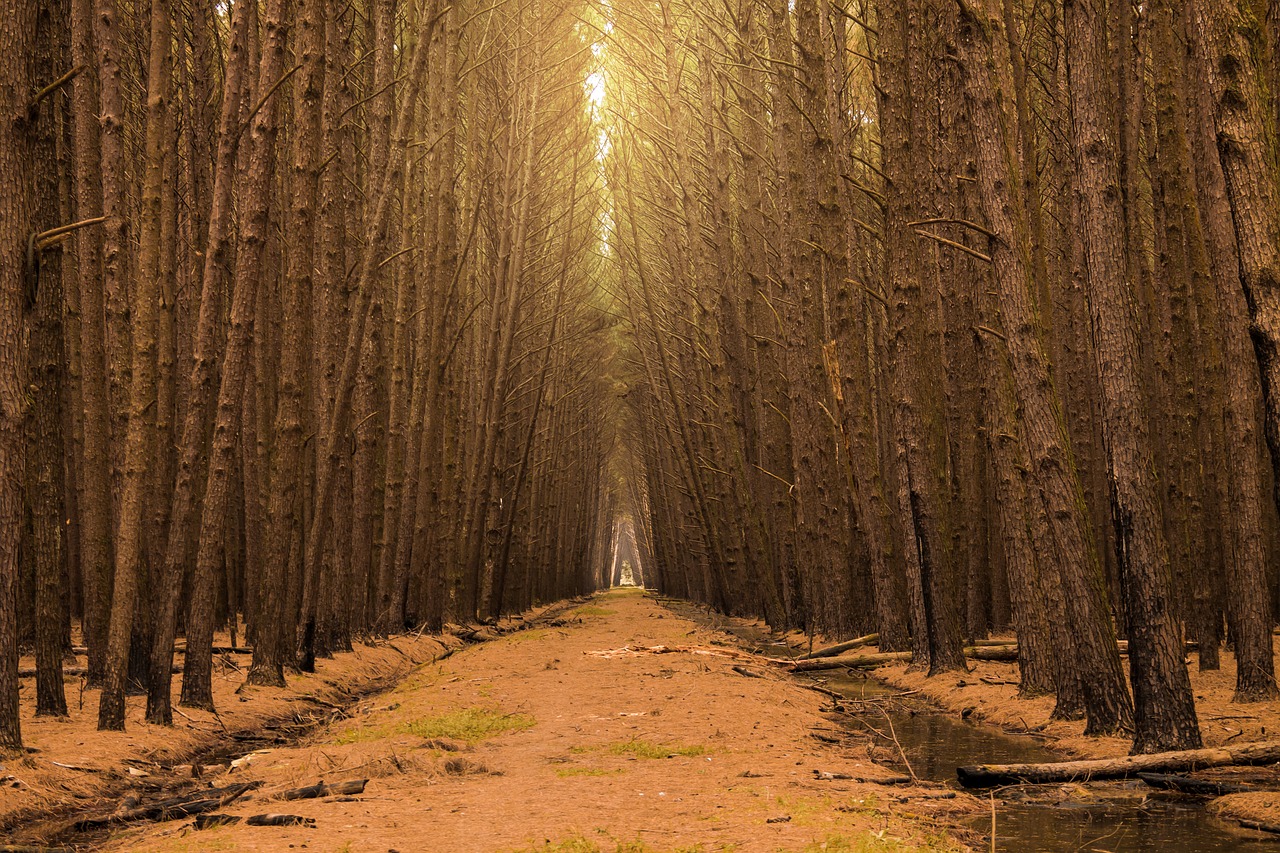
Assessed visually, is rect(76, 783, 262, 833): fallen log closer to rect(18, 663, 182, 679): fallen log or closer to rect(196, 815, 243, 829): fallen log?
rect(196, 815, 243, 829): fallen log

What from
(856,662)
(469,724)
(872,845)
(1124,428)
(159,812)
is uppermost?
(1124,428)

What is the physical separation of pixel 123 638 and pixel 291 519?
3.07 m

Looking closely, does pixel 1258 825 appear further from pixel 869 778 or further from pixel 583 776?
pixel 583 776

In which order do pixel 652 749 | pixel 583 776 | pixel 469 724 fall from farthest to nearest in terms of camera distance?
1. pixel 469 724
2. pixel 652 749
3. pixel 583 776

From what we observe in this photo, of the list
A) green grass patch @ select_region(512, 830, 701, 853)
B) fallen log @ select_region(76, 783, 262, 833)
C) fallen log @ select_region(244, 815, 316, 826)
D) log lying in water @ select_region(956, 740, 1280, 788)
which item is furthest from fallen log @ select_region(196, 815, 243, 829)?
log lying in water @ select_region(956, 740, 1280, 788)

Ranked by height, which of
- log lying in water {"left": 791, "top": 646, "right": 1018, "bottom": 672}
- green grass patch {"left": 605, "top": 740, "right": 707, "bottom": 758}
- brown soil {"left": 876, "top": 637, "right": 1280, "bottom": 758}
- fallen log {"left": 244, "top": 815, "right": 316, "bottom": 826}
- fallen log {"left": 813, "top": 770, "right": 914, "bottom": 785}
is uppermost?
fallen log {"left": 244, "top": 815, "right": 316, "bottom": 826}

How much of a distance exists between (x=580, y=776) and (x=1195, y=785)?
309cm

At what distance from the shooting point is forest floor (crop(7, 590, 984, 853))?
13.6 feet

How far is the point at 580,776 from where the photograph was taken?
563cm

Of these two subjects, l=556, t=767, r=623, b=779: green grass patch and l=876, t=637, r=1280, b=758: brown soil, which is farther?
l=876, t=637, r=1280, b=758: brown soil

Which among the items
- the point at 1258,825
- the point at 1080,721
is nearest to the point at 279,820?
the point at 1258,825

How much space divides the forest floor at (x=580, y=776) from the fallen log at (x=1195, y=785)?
3.39 feet

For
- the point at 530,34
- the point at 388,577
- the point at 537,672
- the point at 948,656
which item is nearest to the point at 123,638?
the point at 537,672

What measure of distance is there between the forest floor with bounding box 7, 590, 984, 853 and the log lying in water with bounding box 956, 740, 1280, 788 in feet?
1.25
